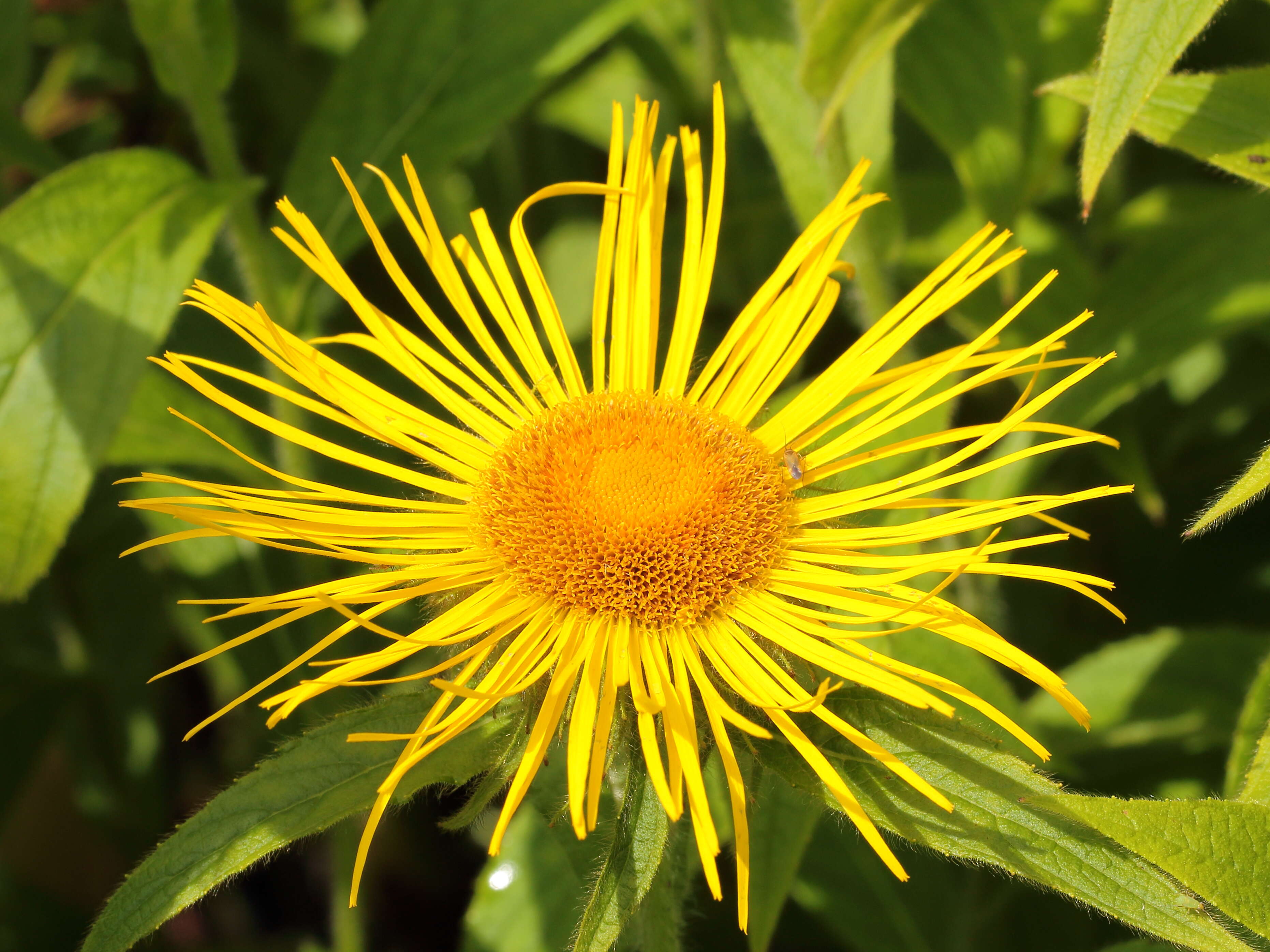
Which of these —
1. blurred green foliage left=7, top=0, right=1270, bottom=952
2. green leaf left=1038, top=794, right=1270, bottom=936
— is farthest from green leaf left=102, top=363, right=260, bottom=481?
green leaf left=1038, top=794, right=1270, bottom=936

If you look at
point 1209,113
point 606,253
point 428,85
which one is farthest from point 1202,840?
point 428,85

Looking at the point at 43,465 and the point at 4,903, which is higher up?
the point at 43,465

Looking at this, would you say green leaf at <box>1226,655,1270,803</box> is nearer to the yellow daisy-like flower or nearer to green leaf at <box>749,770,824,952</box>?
the yellow daisy-like flower

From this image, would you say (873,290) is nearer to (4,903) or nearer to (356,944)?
(356,944)

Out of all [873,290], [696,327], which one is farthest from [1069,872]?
[873,290]

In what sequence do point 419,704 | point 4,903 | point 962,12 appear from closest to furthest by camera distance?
1. point 419,704
2. point 962,12
3. point 4,903

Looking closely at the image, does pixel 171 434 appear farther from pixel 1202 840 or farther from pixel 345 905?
pixel 1202 840

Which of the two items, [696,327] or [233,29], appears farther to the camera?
[233,29]
